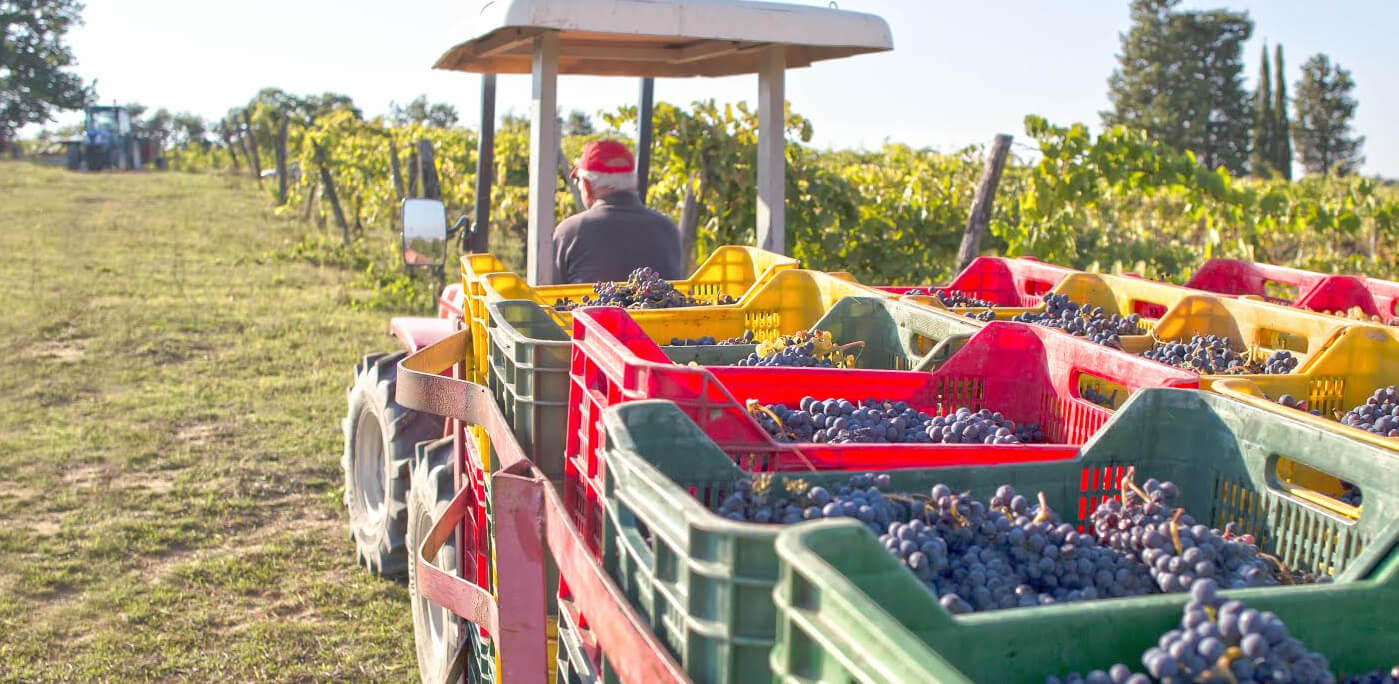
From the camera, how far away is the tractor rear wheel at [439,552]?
3135mm

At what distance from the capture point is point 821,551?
3.95ft

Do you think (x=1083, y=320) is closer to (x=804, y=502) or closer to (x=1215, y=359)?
(x=1215, y=359)

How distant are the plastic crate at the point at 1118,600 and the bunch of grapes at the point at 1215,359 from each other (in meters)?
0.78

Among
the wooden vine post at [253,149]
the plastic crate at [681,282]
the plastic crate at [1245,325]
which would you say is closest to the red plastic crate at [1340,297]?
the plastic crate at [1245,325]

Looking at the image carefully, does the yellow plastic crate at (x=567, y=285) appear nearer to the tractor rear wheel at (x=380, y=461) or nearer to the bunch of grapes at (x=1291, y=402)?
the tractor rear wheel at (x=380, y=461)

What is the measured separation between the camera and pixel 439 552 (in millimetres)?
3143

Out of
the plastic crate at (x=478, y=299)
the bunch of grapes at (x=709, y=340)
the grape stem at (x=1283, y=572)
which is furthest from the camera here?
the plastic crate at (x=478, y=299)

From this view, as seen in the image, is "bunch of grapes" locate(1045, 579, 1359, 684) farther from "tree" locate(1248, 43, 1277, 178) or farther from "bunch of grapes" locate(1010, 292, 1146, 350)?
"tree" locate(1248, 43, 1277, 178)

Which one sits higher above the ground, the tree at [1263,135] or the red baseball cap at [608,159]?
the tree at [1263,135]

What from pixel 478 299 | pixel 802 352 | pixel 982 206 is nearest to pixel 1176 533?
pixel 802 352

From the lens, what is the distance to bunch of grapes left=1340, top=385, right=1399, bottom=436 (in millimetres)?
2160

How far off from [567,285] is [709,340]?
770mm

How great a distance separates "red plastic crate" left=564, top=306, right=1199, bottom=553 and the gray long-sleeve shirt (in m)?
2.18

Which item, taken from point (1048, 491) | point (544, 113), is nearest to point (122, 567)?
point (544, 113)
